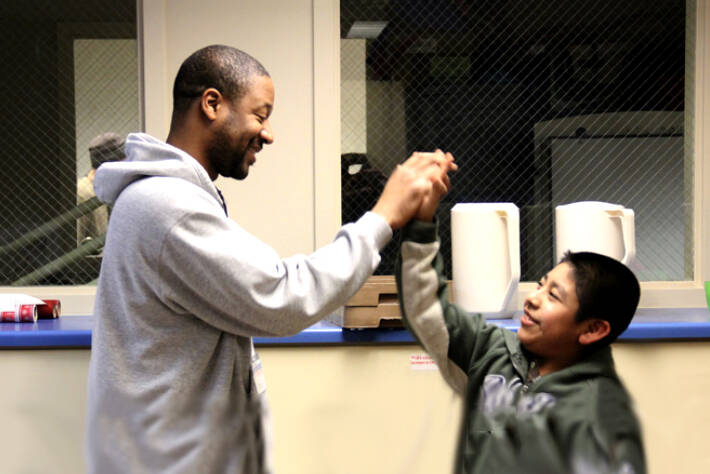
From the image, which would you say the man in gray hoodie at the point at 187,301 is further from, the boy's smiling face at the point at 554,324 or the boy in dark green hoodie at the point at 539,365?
the boy's smiling face at the point at 554,324

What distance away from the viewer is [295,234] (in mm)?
2328

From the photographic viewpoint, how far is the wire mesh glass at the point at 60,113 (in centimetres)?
235

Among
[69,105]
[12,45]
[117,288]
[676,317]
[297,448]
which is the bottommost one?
[297,448]

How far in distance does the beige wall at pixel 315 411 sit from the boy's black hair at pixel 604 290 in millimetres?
602

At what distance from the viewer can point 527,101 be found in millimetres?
2436

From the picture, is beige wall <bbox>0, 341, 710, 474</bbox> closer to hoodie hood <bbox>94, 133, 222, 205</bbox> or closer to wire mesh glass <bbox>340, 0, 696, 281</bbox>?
wire mesh glass <bbox>340, 0, 696, 281</bbox>

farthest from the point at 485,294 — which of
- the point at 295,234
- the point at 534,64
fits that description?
the point at 534,64

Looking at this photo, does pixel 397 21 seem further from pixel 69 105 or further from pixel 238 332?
pixel 238 332

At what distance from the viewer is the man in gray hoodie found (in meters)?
1.09

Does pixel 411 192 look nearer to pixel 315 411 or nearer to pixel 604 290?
pixel 604 290

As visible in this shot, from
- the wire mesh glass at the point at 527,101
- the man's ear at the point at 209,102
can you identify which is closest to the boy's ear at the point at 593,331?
the man's ear at the point at 209,102

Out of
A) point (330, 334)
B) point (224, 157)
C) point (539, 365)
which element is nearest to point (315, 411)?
point (330, 334)

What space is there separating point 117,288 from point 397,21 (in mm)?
1519

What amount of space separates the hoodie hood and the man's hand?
272 millimetres
